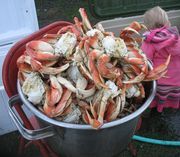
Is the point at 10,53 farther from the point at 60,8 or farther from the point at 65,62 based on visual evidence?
the point at 60,8

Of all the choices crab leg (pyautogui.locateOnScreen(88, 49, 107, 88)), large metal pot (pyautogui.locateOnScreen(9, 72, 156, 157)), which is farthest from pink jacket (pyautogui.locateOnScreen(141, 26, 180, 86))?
crab leg (pyautogui.locateOnScreen(88, 49, 107, 88))

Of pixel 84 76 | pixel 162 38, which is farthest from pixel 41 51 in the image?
pixel 162 38

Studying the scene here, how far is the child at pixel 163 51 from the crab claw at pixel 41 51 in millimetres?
1047

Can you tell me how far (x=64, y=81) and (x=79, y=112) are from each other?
122 mm

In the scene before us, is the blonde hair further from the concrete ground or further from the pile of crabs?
the pile of crabs

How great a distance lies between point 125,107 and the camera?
1.20 m

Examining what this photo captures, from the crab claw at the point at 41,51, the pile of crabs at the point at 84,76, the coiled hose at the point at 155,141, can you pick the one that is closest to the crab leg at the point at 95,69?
the pile of crabs at the point at 84,76

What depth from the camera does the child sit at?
205 cm

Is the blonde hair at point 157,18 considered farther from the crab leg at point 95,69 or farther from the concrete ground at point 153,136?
the crab leg at point 95,69

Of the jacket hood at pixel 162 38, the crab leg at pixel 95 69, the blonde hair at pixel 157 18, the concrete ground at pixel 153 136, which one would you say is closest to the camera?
the crab leg at pixel 95 69

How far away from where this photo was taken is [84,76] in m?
1.12

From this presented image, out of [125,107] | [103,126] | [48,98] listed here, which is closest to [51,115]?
[48,98]

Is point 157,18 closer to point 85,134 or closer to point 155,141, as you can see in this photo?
point 155,141

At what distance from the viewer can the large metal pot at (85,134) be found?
3.55 ft
